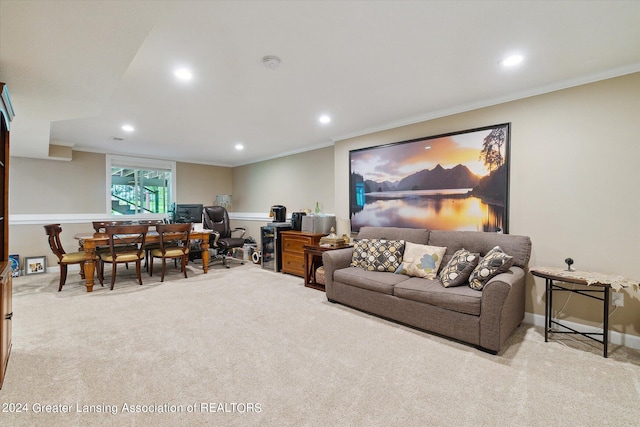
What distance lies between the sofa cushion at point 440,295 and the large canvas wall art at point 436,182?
0.99 metres

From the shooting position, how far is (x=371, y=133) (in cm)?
441

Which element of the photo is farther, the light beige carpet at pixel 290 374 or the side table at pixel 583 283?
the side table at pixel 583 283

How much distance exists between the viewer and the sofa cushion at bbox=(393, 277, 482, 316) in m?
2.45

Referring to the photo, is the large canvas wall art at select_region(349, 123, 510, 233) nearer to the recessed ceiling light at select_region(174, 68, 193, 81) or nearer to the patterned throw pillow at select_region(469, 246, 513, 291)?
the patterned throw pillow at select_region(469, 246, 513, 291)

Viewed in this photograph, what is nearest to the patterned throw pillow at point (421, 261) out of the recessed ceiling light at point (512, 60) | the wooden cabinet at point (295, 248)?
the wooden cabinet at point (295, 248)

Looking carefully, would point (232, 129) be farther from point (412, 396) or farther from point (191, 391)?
point (412, 396)

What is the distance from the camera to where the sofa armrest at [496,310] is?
7.52 feet

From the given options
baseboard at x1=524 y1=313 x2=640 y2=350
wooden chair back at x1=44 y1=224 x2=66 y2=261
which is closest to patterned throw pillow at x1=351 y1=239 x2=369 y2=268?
baseboard at x1=524 y1=313 x2=640 y2=350

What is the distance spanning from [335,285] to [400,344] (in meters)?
1.17

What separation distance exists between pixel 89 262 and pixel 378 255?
4118 millimetres

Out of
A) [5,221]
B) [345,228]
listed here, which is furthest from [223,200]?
[5,221]

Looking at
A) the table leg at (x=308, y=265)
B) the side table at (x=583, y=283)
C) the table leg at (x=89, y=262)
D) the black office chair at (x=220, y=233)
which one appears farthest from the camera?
the black office chair at (x=220, y=233)

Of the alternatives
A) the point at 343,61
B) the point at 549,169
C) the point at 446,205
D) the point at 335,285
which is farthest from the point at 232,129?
the point at 549,169

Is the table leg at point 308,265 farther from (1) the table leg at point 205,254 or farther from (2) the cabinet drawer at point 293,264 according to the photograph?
(1) the table leg at point 205,254
